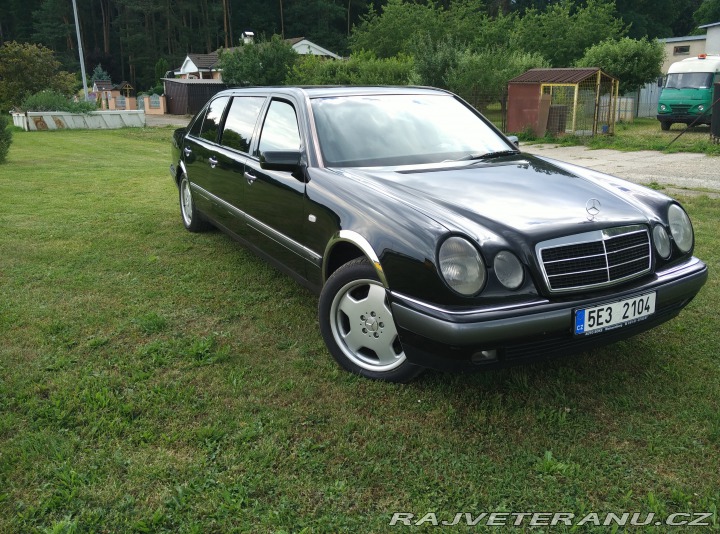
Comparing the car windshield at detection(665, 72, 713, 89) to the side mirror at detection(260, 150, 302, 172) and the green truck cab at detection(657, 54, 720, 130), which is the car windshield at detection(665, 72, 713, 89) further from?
the side mirror at detection(260, 150, 302, 172)

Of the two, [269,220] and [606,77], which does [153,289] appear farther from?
[606,77]

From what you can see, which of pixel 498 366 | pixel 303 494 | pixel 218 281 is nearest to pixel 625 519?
pixel 498 366

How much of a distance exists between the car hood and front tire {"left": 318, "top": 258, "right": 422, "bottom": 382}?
0.48m

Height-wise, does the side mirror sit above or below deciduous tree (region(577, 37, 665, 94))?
below

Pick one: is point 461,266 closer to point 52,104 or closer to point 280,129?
point 280,129

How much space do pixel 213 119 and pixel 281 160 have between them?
7.24ft

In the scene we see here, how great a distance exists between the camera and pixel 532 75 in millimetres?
19406

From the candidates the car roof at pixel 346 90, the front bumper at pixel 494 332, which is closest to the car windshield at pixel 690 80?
the car roof at pixel 346 90

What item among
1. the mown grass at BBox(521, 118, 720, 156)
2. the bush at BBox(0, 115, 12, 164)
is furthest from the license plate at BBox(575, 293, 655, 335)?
the mown grass at BBox(521, 118, 720, 156)

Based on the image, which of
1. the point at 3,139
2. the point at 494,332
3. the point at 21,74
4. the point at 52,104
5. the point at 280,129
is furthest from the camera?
the point at 21,74

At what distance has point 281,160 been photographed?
3812mm

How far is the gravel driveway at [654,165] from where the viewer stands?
391 inches

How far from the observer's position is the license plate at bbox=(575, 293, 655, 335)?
111 inches

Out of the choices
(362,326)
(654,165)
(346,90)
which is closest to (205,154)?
(346,90)
